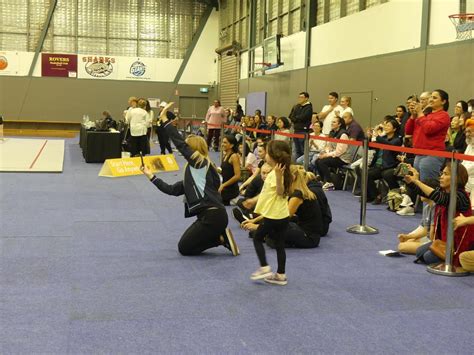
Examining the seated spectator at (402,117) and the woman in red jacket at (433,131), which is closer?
the woman in red jacket at (433,131)

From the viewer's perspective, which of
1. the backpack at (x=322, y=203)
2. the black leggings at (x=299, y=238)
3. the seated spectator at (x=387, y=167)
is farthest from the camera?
the seated spectator at (x=387, y=167)

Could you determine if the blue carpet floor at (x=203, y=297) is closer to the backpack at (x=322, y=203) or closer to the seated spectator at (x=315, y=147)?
the backpack at (x=322, y=203)

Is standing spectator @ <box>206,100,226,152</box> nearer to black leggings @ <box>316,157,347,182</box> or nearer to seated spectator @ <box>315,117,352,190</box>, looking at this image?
seated spectator @ <box>315,117,352,190</box>

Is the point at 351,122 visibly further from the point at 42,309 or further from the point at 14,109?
the point at 14,109

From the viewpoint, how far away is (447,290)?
4762 mm

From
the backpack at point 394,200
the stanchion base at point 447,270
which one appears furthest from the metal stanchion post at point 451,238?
the backpack at point 394,200

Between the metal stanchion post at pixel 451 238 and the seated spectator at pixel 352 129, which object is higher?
the seated spectator at pixel 352 129

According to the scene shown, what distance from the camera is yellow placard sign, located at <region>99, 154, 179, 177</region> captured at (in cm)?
1210

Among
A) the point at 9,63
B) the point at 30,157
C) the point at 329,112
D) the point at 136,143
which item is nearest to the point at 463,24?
the point at 329,112

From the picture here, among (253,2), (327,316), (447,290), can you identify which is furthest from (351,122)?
(253,2)

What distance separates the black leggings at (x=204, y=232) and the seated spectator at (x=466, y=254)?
2087 mm

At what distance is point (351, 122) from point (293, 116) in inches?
105

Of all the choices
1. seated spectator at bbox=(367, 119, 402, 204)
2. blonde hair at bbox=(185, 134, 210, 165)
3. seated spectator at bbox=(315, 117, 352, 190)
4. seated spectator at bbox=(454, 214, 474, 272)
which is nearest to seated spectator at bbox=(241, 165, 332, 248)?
blonde hair at bbox=(185, 134, 210, 165)

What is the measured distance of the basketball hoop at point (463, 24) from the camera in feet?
32.0
